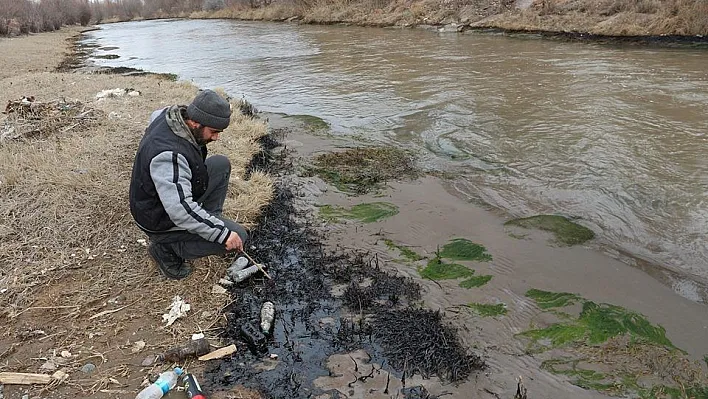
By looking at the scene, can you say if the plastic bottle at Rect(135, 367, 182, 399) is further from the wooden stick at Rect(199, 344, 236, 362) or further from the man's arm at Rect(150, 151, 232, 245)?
the man's arm at Rect(150, 151, 232, 245)

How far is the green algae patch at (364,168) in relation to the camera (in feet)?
22.1

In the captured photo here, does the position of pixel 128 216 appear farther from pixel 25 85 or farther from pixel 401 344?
pixel 25 85

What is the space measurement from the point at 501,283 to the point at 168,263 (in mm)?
2813

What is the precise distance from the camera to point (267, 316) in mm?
3885

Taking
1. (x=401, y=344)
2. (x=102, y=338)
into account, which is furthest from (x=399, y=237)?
(x=102, y=338)

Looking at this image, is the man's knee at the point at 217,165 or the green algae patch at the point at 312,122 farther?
the green algae patch at the point at 312,122

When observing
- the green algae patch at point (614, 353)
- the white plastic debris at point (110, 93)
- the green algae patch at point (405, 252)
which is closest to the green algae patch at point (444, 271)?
the green algae patch at point (405, 252)

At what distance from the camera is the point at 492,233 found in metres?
5.43

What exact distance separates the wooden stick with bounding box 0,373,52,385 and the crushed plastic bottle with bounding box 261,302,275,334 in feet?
4.50

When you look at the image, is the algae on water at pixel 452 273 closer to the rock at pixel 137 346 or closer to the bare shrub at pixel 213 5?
the rock at pixel 137 346

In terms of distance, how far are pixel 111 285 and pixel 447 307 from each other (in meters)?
2.71

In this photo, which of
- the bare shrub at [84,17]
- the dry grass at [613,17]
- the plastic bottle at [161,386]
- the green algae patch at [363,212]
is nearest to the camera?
the plastic bottle at [161,386]

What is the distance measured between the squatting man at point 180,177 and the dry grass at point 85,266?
0.46 m

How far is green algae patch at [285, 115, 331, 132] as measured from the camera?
9.45 meters
